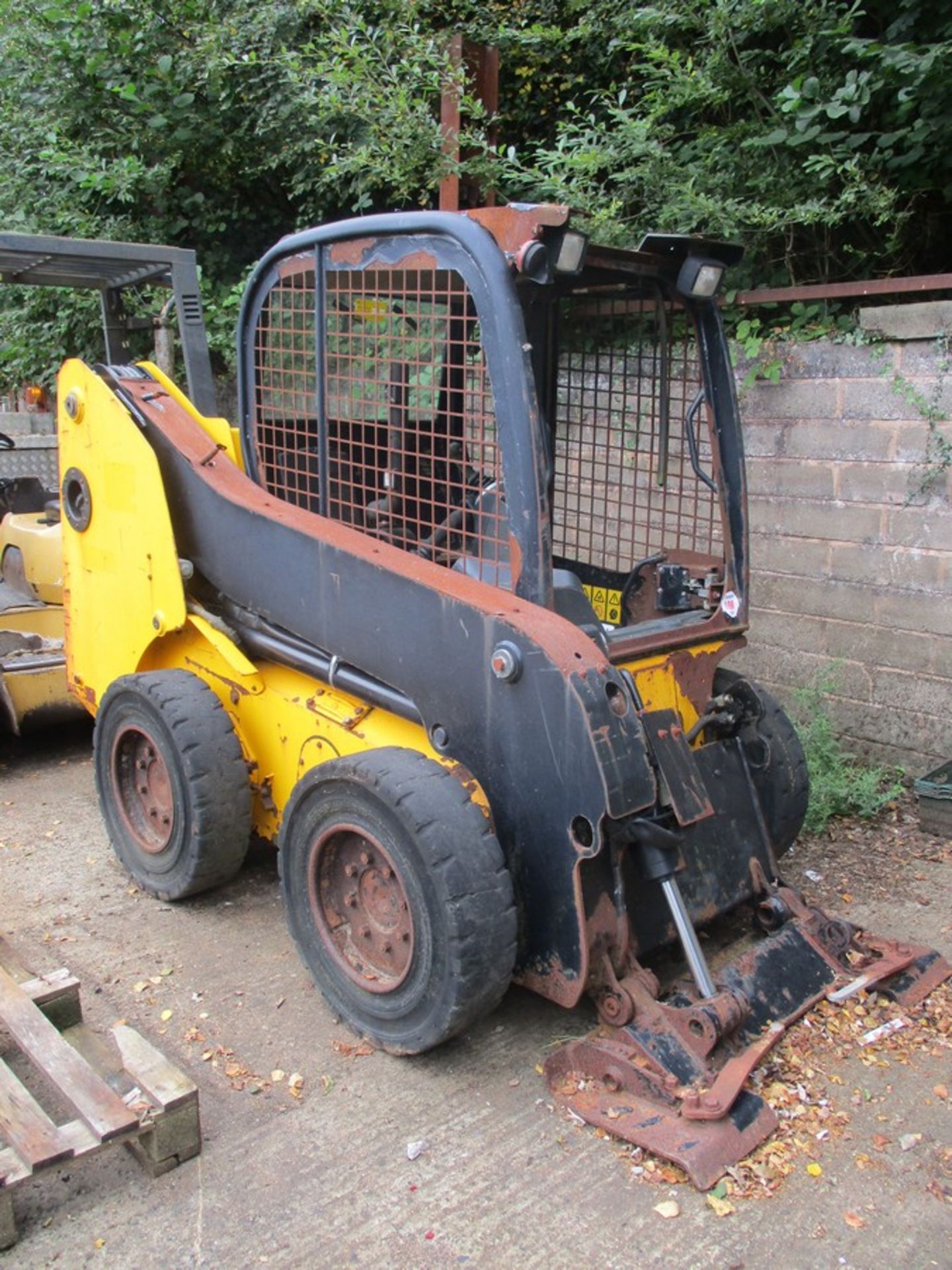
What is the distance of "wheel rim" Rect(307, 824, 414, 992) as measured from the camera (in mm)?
2936

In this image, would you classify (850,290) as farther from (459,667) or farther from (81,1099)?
(81,1099)

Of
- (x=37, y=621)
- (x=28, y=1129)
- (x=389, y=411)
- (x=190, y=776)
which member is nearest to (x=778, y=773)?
(x=389, y=411)

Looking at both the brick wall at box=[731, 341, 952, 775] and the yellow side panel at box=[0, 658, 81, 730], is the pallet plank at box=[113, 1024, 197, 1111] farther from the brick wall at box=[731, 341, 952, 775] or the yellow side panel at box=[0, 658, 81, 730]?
the brick wall at box=[731, 341, 952, 775]

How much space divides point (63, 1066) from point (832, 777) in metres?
3.25

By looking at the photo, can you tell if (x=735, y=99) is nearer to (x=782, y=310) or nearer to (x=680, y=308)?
(x=782, y=310)

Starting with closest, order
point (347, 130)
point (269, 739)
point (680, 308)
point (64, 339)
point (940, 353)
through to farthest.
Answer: point (680, 308) < point (269, 739) < point (940, 353) < point (347, 130) < point (64, 339)

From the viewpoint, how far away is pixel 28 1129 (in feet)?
7.93

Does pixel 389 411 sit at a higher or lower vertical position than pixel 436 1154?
higher

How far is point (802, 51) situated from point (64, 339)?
5.78 meters

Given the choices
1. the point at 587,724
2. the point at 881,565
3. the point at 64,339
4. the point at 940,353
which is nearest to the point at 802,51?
the point at 940,353

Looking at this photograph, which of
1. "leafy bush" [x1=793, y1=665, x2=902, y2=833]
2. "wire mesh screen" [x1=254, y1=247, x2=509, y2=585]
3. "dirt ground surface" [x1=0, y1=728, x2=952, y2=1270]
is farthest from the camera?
"leafy bush" [x1=793, y1=665, x2=902, y2=833]

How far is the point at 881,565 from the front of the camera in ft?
15.8

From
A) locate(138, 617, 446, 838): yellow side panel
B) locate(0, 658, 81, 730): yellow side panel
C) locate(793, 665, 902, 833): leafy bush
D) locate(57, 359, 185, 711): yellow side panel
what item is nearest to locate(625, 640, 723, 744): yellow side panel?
locate(138, 617, 446, 838): yellow side panel

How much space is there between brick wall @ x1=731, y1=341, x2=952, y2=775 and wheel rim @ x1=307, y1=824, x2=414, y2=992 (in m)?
2.83
